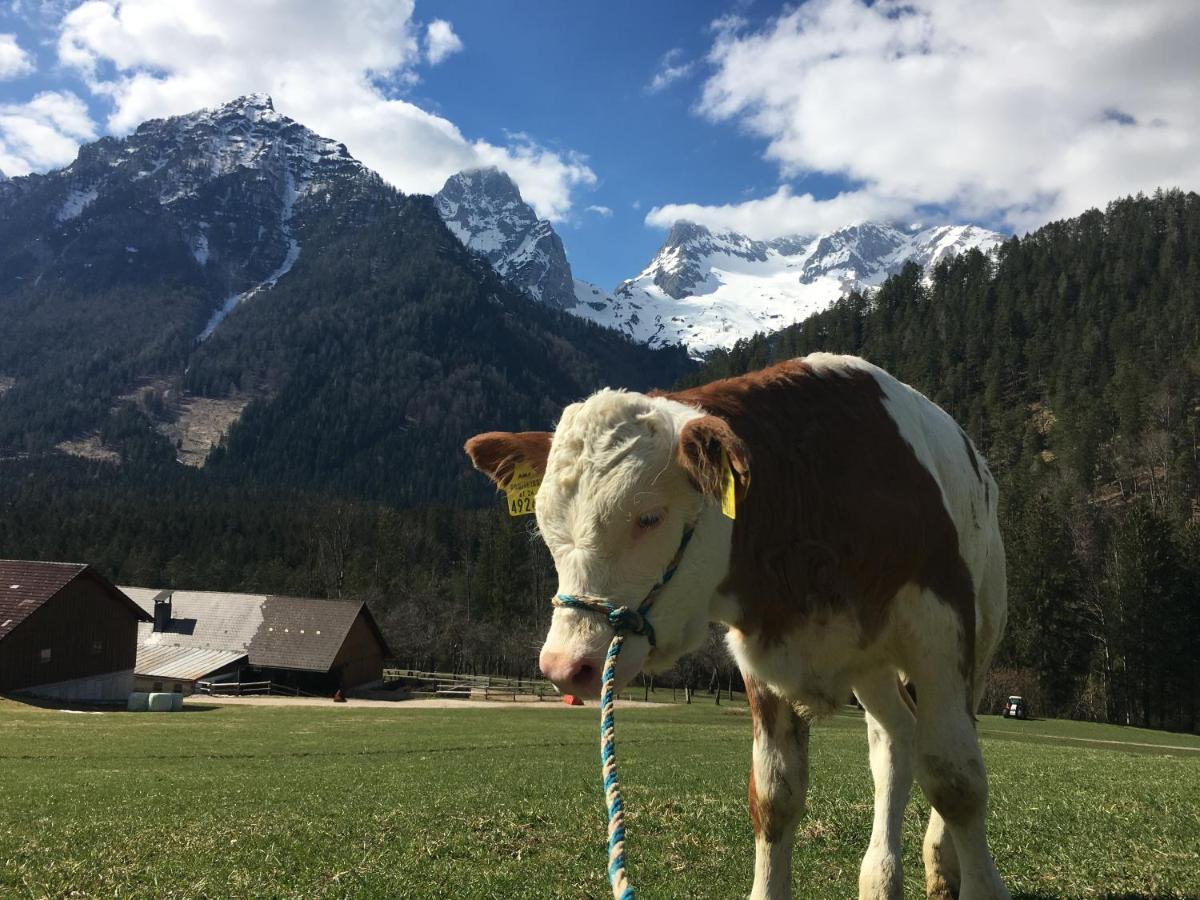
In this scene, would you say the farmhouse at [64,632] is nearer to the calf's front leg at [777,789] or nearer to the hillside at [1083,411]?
the calf's front leg at [777,789]

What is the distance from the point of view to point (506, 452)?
3.74m

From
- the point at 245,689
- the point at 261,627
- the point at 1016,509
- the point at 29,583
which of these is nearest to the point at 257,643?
the point at 261,627

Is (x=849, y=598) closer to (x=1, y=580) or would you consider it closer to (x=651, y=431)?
(x=651, y=431)

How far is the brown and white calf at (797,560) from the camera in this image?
9.87ft

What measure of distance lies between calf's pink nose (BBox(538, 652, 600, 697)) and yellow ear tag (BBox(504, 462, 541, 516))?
3.09 ft

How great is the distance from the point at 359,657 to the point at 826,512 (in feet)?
212

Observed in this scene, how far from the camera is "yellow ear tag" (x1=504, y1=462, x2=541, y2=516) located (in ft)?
11.9

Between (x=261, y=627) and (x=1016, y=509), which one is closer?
(x=261, y=627)

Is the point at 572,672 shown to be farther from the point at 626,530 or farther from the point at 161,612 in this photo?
the point at 161,612

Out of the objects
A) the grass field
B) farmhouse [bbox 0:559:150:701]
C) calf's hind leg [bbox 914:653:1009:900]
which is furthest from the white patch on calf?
farmhouse [bbox 0:559:150:701]

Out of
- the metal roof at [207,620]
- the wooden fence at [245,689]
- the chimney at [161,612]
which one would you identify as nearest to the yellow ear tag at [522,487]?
the wooden fence at [245,689]

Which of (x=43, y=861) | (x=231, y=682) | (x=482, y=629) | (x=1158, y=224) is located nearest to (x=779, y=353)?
(x=1158, y=224)

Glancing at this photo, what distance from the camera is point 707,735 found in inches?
1169

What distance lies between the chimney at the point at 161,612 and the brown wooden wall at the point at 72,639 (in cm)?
1398
